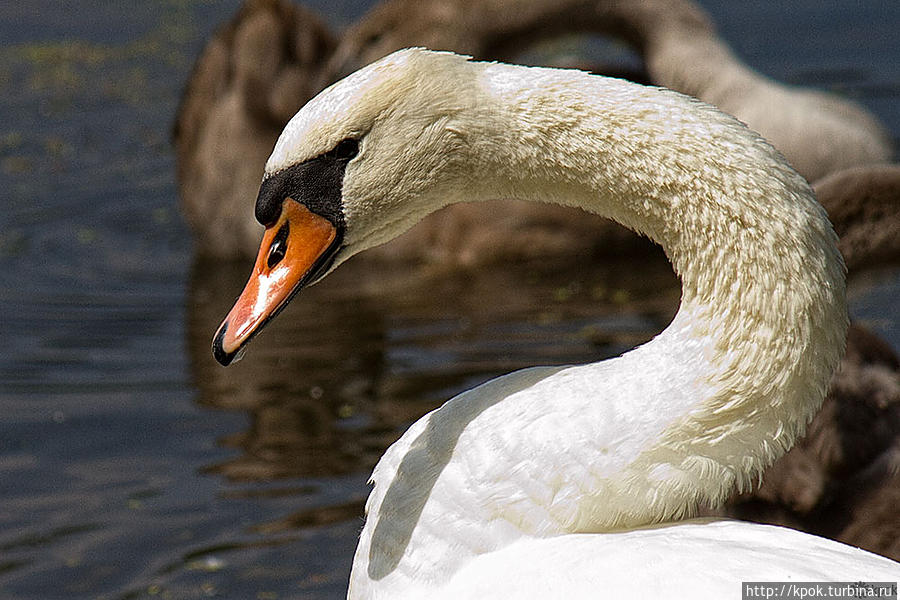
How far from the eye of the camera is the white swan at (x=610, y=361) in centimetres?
267

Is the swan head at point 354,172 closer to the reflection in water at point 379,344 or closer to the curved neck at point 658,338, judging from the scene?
the curved neck at point 658,338

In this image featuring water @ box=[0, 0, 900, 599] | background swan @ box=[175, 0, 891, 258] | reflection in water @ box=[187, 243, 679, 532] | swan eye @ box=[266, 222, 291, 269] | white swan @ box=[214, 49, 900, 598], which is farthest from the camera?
background swan @ box=[175, 0, 891, 258]

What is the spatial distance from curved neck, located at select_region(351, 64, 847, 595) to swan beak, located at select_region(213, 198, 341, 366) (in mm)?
253

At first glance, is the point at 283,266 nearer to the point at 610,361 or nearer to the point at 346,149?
the point at 346,149

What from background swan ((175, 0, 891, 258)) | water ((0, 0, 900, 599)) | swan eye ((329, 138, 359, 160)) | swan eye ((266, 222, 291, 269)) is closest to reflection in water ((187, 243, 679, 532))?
water ((0, 0, 900, 599))

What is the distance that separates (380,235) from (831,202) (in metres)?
1.54

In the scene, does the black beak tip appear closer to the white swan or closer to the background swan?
the white swan

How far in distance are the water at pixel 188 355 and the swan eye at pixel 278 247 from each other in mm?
1465

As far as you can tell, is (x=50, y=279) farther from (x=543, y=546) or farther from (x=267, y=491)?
(x=543, y=546)

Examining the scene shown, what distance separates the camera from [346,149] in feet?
9.28

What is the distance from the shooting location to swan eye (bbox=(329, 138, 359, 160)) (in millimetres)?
2809

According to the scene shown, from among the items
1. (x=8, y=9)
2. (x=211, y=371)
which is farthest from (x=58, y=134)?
(x=211, y=371)

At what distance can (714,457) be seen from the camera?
9.07ft

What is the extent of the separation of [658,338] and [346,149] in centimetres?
68
